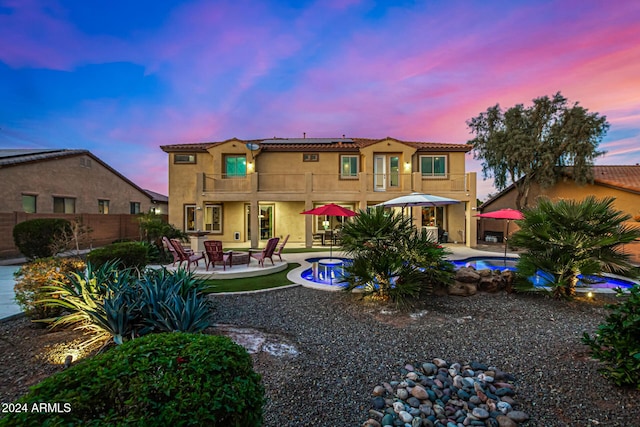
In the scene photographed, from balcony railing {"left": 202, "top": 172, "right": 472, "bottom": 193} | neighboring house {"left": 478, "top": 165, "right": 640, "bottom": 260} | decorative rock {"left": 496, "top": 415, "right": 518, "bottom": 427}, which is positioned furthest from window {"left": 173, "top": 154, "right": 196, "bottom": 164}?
neighboring house {"left": 478, "top": 165, "right": 640, "bottom": 260}

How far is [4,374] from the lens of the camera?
3.39 meters

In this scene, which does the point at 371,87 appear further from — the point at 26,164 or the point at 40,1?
the point at 26,164

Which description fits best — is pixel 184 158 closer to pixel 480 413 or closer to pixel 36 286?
pixel 36 286

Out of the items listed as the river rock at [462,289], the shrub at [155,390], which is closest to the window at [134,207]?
the river rock at [462,289]

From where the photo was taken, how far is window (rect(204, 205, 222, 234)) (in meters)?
19.8

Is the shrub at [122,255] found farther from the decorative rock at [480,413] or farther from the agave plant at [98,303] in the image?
the decorative rock at [480,413]

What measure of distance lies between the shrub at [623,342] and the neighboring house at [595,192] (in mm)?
15343

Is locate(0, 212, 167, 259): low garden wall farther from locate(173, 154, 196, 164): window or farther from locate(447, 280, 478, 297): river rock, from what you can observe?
locate(447, 280, 478, 297): river rock

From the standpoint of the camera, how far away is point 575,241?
618 cm

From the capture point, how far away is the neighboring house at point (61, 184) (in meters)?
16.1

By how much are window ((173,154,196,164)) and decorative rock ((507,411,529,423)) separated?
20.6 metres

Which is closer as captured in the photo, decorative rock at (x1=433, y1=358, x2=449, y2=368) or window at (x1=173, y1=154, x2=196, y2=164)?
decorative rock at (x1=433, y1=358, x2=449, y2=368)

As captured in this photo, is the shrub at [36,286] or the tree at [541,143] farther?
the tree at [541,143]

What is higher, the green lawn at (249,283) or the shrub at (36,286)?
the shrub at (36,286)
